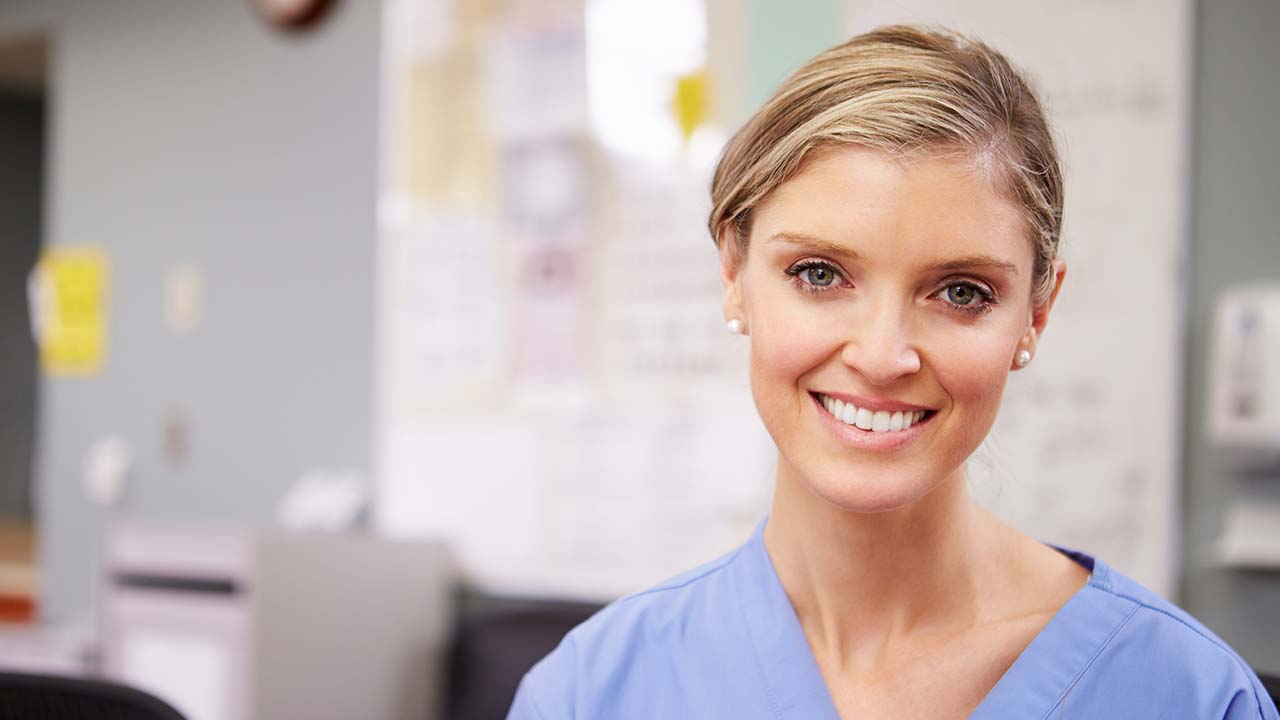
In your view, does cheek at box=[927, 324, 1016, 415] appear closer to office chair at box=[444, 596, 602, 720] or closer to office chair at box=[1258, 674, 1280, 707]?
office chair at box=[1258, 674, 1280, 707]

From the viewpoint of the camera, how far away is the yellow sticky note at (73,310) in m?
3.22

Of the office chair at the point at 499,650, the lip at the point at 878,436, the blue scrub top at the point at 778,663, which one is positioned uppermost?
the lip at the point at 878,436

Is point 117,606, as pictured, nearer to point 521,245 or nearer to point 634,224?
point 521,245

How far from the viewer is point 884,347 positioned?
0.87m

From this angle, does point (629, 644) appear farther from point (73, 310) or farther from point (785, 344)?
point (73, 310)

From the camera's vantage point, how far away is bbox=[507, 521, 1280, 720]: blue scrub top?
94cm

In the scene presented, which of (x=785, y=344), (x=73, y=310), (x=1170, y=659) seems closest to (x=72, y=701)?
(x=785, y=344)

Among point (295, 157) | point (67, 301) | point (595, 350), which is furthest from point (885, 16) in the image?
point (67, 301)

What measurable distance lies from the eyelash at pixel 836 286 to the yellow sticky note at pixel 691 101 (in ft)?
4.49

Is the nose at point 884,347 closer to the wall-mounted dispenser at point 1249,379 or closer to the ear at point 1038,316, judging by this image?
the ear at point 1038,316

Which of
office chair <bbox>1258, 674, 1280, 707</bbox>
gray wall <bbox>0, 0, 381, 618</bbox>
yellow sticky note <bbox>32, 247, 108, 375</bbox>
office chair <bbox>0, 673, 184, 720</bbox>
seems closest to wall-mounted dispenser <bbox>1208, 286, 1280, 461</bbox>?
office chair <bbox>1258, 674, 1280, 707</bbox>

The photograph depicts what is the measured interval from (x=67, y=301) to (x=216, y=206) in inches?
23.9

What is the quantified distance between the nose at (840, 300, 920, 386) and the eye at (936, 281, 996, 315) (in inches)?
1.6

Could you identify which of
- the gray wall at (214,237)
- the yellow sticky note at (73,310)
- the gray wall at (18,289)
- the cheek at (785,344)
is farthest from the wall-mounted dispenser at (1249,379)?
the gray wall at (18,289)
